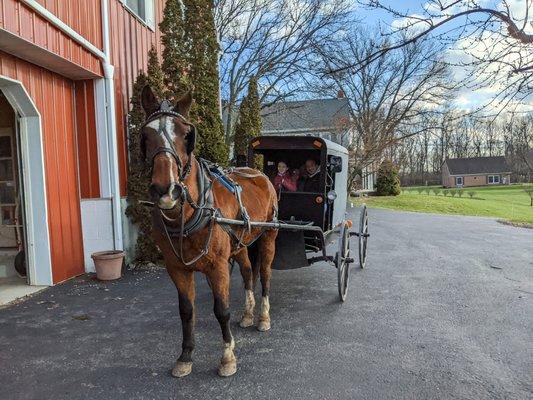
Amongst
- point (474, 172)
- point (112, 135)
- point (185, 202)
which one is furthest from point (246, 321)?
point (474, 172)

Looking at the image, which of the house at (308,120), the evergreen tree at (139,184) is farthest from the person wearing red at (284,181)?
the house at (308,120)

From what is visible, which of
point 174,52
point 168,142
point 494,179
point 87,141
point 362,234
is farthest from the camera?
point 494,179

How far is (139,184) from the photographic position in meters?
8.29

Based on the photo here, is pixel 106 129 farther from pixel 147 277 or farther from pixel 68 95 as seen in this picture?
pixel 147 277

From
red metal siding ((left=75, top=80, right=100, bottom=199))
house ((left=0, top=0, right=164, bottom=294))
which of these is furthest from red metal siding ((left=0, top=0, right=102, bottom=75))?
red metal siding ((left=75, top=80, right=100, bottom=199))

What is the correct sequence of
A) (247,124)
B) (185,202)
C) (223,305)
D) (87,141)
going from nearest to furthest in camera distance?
(185,202) → (223,305) → (87,141) → (247,124)

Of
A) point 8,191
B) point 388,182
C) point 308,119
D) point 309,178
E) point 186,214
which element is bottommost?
point 388,182

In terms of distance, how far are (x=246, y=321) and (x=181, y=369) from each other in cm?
132

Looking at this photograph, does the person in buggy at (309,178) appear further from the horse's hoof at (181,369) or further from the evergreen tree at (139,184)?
the horse's hoof at (181,369)

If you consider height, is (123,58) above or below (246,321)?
above

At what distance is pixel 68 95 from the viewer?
760 cm

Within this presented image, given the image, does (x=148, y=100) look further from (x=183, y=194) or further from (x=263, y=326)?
(x=263, y=326)

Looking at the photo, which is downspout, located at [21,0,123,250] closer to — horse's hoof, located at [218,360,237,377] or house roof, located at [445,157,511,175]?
horse's hoof, located at [218,360,237,377]

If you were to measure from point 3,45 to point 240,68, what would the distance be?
735 inches
